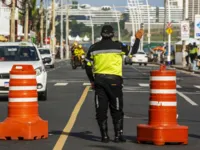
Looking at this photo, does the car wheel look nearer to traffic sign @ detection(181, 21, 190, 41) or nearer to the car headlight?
the car headlight

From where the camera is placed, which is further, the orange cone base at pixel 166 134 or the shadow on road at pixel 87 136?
the shadow on road at pixel 87 136

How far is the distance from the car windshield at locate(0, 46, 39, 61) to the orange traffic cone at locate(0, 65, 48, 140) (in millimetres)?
9907

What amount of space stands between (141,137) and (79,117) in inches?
193

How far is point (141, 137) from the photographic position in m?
13.0

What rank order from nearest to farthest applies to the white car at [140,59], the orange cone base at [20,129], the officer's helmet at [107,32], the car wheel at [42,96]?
1. the officer's helmet at [107,32]
2. the orange cone base at [20,129]
3. the car wheel at [42,96]
4. the white car at [140,59]

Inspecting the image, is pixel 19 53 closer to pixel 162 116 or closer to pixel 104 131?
pixel 104 131

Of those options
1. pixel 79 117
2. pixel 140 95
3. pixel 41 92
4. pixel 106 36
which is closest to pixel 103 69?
pixel 106 36

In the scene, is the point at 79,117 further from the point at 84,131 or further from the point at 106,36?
the point at 106,36

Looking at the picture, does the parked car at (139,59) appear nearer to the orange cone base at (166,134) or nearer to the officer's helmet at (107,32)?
the officer's helmet at (107,32)

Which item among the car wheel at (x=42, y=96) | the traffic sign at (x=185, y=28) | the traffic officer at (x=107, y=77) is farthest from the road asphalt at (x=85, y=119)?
the traffic sign at (x=185, y=28)

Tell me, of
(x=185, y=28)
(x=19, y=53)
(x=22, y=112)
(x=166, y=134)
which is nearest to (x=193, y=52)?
(x=185, y=28)

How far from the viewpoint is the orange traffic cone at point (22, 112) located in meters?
13.4

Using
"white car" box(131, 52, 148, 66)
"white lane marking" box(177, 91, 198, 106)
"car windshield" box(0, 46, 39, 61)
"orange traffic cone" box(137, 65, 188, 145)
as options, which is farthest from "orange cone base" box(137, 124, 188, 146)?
"white car" box(131, 52, 148, 66)

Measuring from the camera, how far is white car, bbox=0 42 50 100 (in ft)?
74.2
